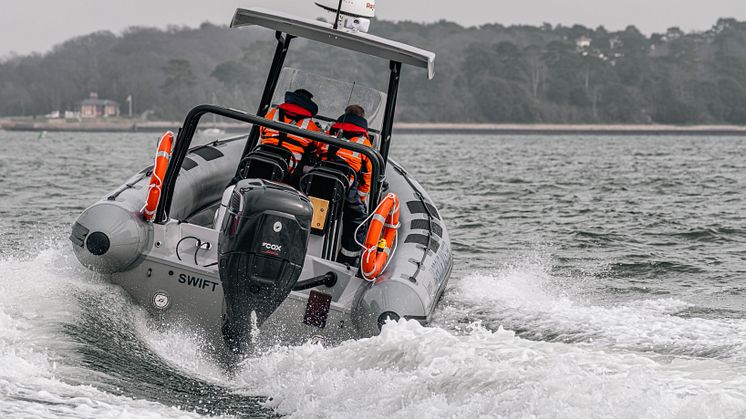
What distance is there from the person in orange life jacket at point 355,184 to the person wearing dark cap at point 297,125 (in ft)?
0.44

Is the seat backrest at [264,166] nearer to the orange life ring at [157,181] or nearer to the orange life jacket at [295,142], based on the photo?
the orange life jacket at [295,142]

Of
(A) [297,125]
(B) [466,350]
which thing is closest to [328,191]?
(A) [297,125]

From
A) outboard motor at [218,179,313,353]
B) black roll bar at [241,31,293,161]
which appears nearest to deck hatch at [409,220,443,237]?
black roll bar at [241,31,293,161]

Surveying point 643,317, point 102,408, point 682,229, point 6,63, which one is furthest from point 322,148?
point 6,63

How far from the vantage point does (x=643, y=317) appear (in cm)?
739

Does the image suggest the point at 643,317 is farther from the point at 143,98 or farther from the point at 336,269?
the point at 143,98

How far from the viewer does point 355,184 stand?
6812 millimetres

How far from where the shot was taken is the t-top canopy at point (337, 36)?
745 cm

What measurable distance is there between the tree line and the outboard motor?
267 ft

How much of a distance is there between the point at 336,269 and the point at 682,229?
26.5 ft

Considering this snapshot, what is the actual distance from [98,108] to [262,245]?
10040 centimetres

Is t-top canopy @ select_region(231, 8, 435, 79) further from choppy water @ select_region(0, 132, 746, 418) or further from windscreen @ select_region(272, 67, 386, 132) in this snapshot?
choppy water @ select_region(0, 132, 746, 418)

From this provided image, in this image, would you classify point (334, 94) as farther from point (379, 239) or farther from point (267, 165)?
point (379, 239)

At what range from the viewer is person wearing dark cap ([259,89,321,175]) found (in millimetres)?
6898
